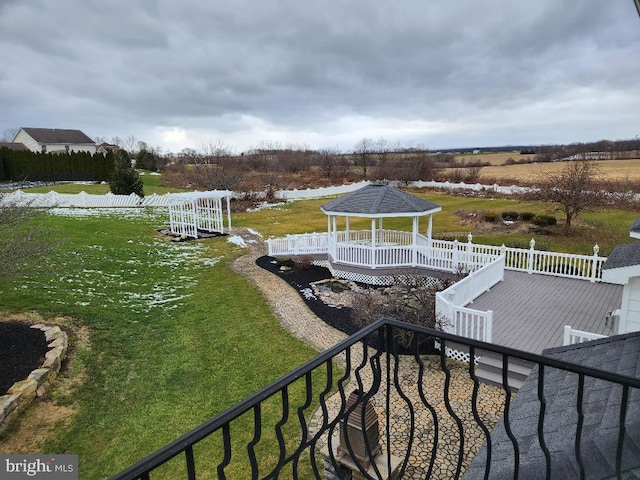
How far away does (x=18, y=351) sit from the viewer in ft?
24.5

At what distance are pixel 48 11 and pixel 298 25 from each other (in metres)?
7.47

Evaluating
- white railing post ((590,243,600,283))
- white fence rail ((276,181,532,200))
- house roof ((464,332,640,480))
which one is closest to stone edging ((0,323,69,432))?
house roof ((464,332,640,480))

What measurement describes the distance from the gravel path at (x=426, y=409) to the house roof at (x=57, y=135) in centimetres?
5761

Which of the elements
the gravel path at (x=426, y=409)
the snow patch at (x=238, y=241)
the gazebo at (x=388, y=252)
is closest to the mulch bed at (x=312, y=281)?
the gravel path at (x=426, y=409)

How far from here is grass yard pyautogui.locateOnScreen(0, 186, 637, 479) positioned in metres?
5.78

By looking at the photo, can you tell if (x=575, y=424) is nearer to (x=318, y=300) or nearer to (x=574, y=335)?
(x=574, y=335)

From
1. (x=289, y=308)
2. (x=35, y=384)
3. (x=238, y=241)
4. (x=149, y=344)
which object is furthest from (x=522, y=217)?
(x=35, y=384)

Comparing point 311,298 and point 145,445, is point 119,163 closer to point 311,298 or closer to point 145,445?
point 311,298

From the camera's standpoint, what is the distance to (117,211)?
80.3ft

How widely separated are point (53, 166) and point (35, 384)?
40849 mm

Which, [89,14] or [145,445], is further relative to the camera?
[89,14]

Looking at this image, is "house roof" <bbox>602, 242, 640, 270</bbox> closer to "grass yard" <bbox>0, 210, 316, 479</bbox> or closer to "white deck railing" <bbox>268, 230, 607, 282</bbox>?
"white deck railing" <bbox>268, 230, 607, 282</bbox>

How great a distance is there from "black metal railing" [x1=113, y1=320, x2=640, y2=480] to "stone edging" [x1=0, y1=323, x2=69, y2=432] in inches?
101

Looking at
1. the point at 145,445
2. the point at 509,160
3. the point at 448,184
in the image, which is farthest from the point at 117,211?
the point at 509,160
